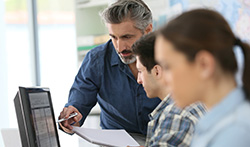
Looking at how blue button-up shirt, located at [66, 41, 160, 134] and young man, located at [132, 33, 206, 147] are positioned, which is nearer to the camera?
young man, located at [132, 33, 206, 147]

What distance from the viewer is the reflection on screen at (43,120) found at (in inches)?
48.4

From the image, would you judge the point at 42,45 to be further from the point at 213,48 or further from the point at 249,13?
the point at 213,48

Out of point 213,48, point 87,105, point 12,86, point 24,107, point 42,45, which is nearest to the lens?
point 213,48

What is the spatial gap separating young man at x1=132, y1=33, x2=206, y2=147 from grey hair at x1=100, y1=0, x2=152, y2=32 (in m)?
0.25

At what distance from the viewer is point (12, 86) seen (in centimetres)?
373

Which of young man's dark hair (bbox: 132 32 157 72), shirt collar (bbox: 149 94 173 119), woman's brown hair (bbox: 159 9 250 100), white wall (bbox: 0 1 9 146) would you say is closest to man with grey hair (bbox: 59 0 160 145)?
young man's dark hair (bbox: 132 32 157 72)

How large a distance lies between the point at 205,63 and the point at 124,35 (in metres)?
1.07

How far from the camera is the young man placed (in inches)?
46.1

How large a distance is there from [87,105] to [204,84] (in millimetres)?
1243

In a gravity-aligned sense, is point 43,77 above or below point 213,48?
below

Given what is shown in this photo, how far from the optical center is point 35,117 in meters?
1.22

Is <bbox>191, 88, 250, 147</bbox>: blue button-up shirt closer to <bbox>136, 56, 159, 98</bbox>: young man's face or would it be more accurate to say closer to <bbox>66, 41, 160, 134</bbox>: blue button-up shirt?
<bbox>136, 56, 159, 98</bbox>: young man's face

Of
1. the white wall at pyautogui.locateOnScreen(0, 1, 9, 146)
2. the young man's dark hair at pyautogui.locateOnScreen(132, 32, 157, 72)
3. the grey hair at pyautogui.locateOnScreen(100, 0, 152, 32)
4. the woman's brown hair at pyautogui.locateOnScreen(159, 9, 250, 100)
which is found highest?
the grey hair at pyautogui.locateOnScreen(100, 0, 152, 32)

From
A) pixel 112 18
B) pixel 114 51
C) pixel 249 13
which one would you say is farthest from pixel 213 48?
pixel 249 13
